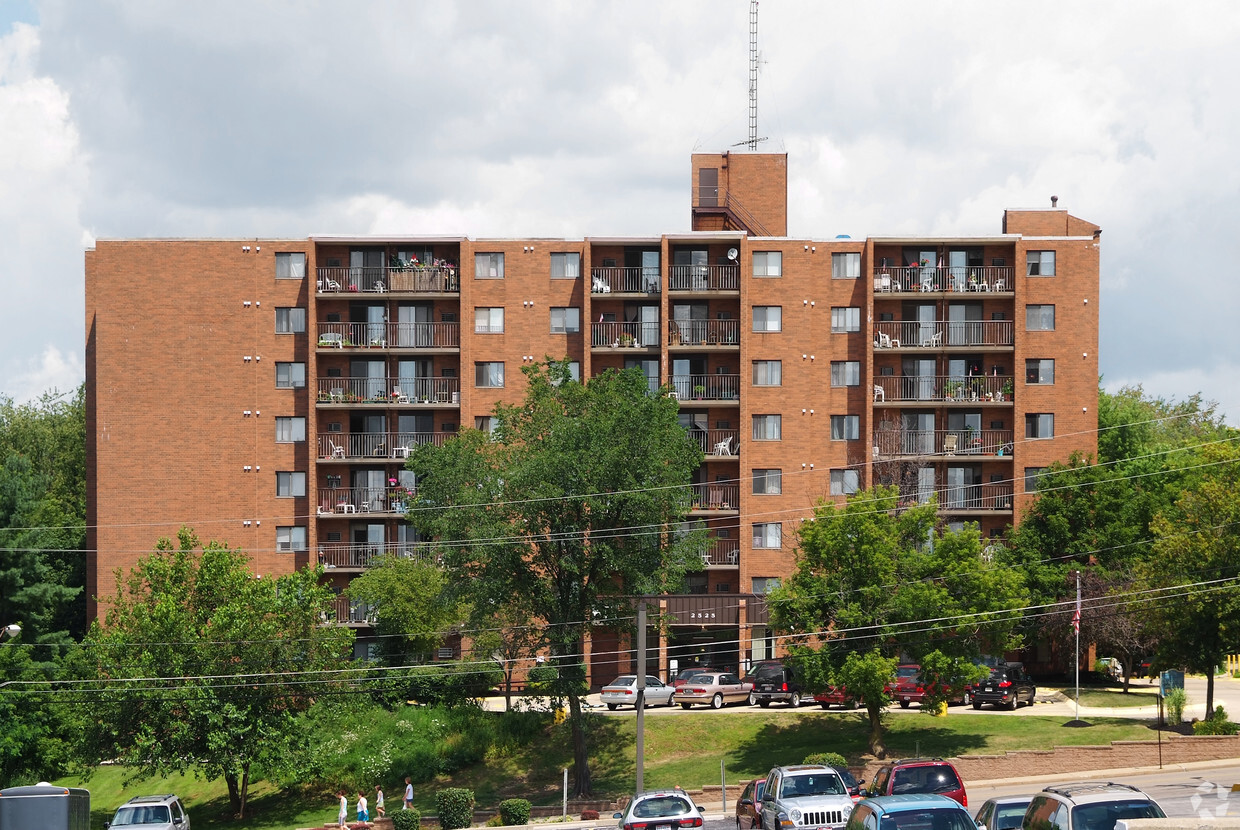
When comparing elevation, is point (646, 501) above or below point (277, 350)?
below

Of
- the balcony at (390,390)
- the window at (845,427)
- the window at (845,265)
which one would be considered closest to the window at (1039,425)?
the window at (845,427)

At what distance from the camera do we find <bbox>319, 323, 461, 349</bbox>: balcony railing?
69.9 meters

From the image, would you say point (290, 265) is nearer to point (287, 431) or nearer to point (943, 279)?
point (287, 431)

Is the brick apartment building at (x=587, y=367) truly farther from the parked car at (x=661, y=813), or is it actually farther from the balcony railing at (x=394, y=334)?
the parked car at (x=661, y=813)

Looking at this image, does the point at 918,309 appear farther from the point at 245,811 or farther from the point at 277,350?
the point at 245,811

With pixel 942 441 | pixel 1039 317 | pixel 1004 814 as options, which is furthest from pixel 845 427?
pixel 1004 814

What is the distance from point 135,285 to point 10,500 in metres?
16.1

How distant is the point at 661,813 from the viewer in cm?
3114

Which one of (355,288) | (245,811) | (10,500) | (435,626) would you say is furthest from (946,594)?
(10,500)

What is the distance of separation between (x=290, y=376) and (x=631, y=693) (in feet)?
83.0

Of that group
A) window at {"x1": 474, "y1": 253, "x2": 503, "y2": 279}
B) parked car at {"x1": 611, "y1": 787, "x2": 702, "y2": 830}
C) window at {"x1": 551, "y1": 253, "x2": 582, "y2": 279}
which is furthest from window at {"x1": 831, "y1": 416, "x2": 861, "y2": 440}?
parked car at {"x1": 611, "y1": 787, "x2": 702, "y2": 830}

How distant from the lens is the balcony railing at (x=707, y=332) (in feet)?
228

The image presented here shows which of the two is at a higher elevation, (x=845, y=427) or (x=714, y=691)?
(x=845, y=427)

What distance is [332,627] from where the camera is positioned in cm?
5506
